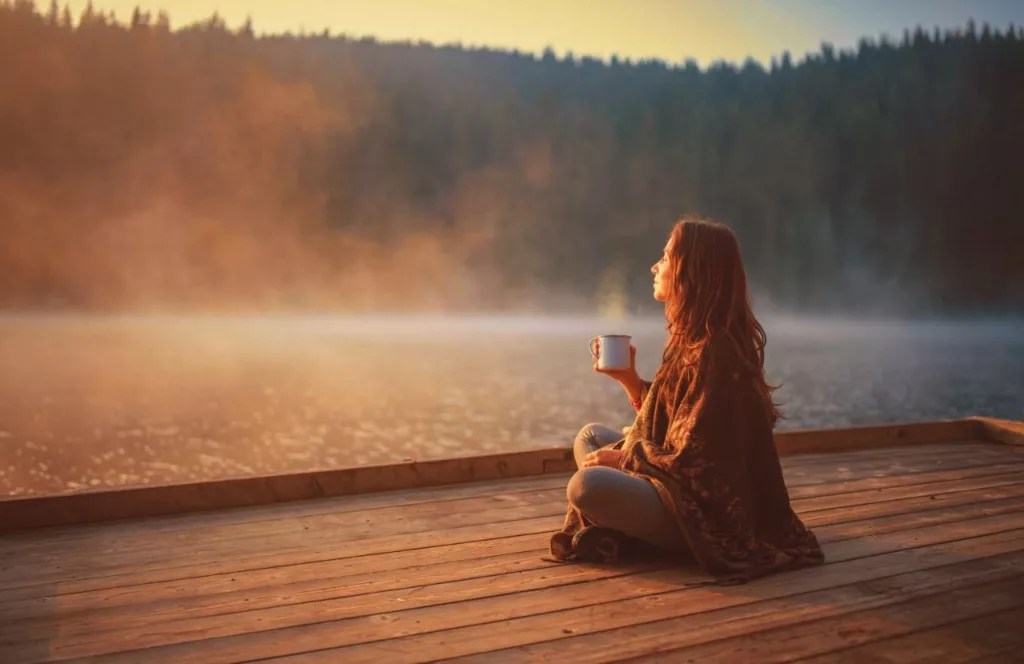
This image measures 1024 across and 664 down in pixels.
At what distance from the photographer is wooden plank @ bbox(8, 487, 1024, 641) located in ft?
5.38

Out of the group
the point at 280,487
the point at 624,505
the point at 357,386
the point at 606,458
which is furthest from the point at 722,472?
the point at 357,386

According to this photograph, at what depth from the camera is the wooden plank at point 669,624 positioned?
1.42 meters

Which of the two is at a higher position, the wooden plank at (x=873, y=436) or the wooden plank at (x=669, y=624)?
the wooden plank at (x=669, y=624)

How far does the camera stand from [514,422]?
13180 millimetres

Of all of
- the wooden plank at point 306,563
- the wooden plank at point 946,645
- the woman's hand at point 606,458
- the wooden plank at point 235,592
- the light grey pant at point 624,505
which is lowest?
the wooden plank at point 306,563

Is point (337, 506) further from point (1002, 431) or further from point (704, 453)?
point (1002, 431)

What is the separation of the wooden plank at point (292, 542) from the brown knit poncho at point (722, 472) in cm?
58

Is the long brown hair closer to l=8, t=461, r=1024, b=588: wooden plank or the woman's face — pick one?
the woman's face

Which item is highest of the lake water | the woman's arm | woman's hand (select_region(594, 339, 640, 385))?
woman's hand (select_region(594, 339, 640, 385))

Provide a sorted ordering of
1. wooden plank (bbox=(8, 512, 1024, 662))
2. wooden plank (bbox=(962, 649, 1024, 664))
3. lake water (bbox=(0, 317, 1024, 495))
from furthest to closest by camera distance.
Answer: lake water (bbox=(0, 317, 1024, 495))
wooden plank (bbox=(8, 512, 1024, 662))
wooden plank (bbox=(962, 649, 1024, 664))

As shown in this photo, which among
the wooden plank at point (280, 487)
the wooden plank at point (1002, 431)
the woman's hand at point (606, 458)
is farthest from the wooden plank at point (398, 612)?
the wooden plank at point (1002, 431)

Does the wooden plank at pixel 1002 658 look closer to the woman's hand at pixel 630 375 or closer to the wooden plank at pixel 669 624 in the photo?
the wooden plank at pixel 669 624

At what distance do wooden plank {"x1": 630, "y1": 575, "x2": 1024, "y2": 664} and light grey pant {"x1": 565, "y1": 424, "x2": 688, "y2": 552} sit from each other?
390 millimetres

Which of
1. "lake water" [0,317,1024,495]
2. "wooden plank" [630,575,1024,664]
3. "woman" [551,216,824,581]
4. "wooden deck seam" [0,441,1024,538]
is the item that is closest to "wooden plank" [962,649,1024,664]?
"wooden plank" [630,575,1024,664]
